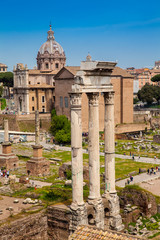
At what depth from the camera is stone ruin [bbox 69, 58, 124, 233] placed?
37.4 ft

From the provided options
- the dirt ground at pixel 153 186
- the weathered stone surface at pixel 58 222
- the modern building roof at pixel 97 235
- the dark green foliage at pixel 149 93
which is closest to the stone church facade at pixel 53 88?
the dark green foliage at pixel 149 93

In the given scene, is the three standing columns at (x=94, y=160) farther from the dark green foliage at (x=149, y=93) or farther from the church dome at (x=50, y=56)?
the dark green foliage at (x=149, y=93)

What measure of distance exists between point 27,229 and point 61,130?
77.3 feet

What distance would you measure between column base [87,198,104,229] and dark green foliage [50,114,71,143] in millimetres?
23420

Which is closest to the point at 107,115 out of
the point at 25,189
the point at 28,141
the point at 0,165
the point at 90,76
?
the point at 90,76

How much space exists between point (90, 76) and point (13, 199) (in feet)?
23.7

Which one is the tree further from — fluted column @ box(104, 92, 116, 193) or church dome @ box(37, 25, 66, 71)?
fluted column @ box(104, 92, 116, 193)

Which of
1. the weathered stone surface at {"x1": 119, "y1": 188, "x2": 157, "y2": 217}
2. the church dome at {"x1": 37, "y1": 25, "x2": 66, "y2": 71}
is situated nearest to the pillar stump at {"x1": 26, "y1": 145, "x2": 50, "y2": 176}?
the weathered stone surface at {"x1": 119, "y1": 188, "x2": 157, "y2": 217}

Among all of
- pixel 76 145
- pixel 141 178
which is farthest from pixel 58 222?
pixel 141 178

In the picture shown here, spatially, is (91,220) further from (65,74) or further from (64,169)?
(65,74)

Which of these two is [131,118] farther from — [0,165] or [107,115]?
[107,115]

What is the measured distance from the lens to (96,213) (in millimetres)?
12031

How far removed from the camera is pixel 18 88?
46.9 metres

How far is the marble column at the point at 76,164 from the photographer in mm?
11328
